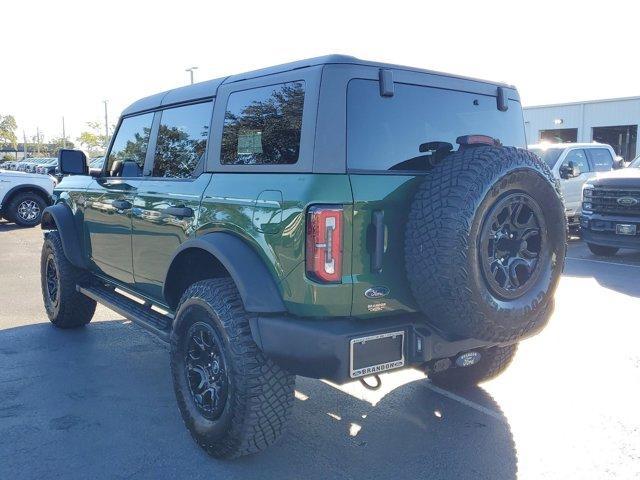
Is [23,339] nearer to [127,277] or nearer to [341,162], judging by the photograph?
[127,277]

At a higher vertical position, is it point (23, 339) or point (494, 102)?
point (494, 102)

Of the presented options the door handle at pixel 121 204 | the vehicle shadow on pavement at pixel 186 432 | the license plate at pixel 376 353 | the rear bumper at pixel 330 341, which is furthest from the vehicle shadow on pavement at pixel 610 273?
the door handle at pixel 121 204

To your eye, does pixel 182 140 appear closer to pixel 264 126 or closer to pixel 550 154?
pixel 264 126

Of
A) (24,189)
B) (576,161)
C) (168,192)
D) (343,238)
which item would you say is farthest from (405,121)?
(24,189)

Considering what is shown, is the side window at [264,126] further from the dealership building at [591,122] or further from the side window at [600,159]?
the dealership building at [591,122]

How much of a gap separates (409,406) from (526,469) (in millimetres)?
951

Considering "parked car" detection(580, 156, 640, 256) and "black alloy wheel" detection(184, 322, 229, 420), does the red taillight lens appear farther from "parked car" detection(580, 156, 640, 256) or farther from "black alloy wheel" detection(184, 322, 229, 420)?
"parked car" detection(580, 156, 640, 256)

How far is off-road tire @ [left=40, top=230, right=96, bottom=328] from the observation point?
5277 mm

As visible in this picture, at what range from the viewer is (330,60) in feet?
9.30

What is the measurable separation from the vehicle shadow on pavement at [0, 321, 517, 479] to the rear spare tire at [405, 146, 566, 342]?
0.83m

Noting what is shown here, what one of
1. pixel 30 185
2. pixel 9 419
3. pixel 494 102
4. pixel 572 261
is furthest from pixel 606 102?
pixel 9 419

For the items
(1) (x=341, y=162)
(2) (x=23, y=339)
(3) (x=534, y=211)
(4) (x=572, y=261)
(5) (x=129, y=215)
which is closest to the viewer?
(1) (x=341, y=162)

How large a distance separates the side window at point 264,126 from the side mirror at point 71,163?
2.12 meters

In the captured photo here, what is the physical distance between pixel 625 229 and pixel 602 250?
1079 millimetres
